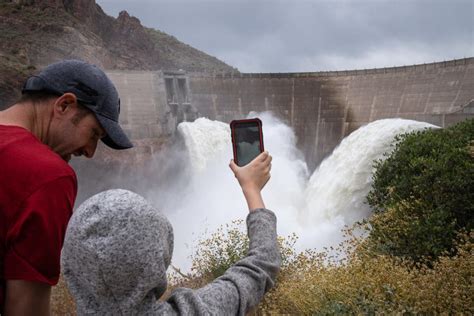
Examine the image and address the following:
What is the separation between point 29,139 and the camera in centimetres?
140

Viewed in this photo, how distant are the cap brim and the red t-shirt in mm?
368

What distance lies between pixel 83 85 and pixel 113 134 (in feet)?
0.67

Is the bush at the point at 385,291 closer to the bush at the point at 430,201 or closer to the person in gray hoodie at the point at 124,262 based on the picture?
the bush at the point at 430,201

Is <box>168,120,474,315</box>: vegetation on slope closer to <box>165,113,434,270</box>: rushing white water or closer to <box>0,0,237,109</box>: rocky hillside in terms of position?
<box>165,113,434,270</box>: rushing white water

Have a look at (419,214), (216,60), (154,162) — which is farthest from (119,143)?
(216,60)

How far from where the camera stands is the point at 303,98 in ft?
60.2

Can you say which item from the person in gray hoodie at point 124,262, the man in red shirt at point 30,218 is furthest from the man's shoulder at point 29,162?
the person in gray hoodie at point 124,262

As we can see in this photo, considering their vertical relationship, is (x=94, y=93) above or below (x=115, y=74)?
above

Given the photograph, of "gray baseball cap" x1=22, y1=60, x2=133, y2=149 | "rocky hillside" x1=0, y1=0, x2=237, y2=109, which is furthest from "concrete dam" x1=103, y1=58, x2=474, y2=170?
"gray baseball cap" x1=22, y1=60, x2=133, y2=149

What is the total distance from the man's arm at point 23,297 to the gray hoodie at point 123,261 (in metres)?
0.17

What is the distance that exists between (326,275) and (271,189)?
1047 centimetres

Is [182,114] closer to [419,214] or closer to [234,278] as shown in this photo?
[419,214]

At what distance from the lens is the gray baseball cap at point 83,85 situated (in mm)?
1624

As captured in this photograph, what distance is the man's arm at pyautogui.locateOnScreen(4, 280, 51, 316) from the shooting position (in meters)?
1.30
